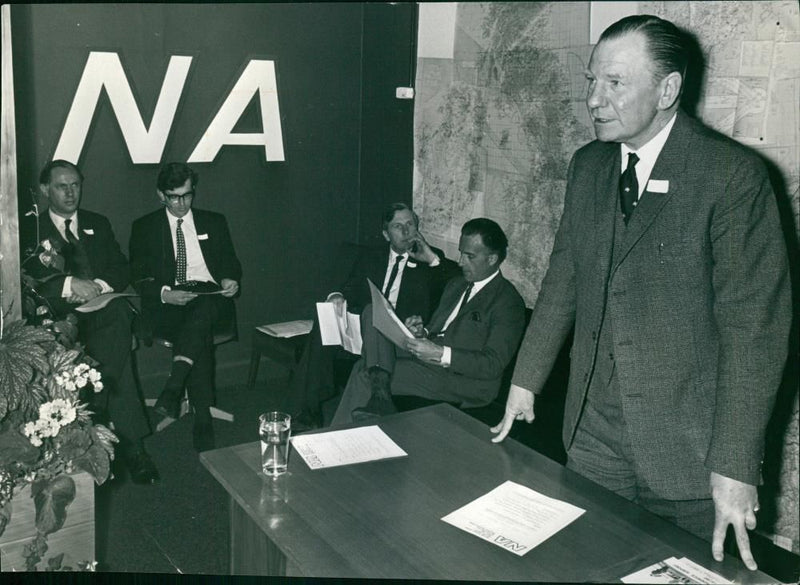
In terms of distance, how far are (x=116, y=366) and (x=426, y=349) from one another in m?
1.66

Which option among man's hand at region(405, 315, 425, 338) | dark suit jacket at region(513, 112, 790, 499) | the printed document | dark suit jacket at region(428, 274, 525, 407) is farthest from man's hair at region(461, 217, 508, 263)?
dark suit jacket at region(513, 112, 790, 499)

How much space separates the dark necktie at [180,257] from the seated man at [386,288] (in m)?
0.95

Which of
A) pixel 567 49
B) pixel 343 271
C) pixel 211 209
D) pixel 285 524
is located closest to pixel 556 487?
pixel 285 524

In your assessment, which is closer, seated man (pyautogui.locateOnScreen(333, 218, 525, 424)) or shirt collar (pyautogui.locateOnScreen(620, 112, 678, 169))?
shirt collar (pyautogui.locateOnScreen(620, 112, 678, 169))

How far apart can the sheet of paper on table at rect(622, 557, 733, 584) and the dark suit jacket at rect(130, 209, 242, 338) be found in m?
3.36

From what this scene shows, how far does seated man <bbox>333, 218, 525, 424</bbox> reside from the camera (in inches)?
128

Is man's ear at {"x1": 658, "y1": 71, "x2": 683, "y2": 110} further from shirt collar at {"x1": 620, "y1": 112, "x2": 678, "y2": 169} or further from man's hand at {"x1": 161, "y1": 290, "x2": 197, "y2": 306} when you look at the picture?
man's hand at {"x1": 161, "y1": 290, "x2": 197, "y2": 306}

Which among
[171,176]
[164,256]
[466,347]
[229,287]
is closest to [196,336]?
[229,287]

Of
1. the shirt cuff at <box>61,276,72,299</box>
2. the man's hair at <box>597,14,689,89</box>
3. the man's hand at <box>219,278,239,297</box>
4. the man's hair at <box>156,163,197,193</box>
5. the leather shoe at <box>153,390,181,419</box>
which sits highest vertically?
the man's hair at <box>597,14,689,89</box>

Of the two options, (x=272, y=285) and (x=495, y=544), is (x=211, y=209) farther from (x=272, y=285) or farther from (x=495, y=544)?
(x=495, y=544)

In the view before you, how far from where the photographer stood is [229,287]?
4406 mm

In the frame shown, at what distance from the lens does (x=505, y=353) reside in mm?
3252

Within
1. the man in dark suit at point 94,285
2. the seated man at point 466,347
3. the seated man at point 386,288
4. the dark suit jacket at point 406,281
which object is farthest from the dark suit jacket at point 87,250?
the seated man at point 466,347

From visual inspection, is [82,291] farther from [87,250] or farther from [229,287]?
[229,287]
